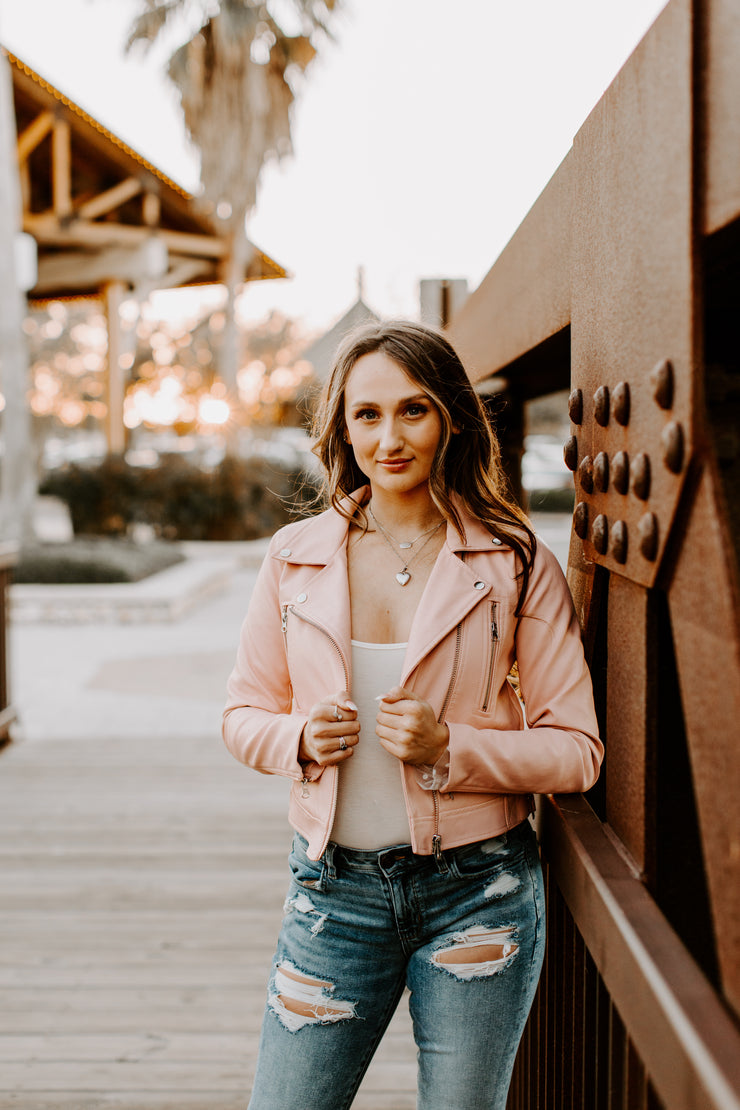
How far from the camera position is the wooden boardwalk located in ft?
8.39

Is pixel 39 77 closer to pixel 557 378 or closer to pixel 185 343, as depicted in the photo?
pixel 557 378

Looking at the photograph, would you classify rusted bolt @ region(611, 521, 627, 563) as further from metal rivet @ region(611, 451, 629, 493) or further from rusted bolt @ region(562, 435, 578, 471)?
rusted bolt @ region(562, 435, 578, 471)

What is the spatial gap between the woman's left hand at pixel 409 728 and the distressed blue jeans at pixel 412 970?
0.55ft

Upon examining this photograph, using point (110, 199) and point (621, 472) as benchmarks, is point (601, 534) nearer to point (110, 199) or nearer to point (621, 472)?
point (621, 472)

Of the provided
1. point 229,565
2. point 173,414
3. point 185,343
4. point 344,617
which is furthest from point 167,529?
point 185,343

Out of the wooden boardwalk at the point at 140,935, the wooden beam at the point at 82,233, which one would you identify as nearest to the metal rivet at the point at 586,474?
the wooden boardwalk at the point at 140,935

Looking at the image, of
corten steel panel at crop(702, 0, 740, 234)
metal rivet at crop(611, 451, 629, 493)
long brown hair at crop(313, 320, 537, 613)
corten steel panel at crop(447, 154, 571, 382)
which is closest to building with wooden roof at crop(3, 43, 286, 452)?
corten steel panel at crop(447, 154, 571, 382)

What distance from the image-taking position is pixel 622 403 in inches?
46.7

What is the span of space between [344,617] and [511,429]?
2.60 m

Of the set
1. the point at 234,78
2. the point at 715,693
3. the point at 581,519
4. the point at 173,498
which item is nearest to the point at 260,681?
the point at 581,519

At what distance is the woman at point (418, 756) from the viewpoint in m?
1.43

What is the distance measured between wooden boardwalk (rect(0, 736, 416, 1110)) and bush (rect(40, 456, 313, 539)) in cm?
1016

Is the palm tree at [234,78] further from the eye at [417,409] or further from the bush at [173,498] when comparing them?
the eye at [417,409]

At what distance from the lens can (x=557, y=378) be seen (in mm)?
3654
